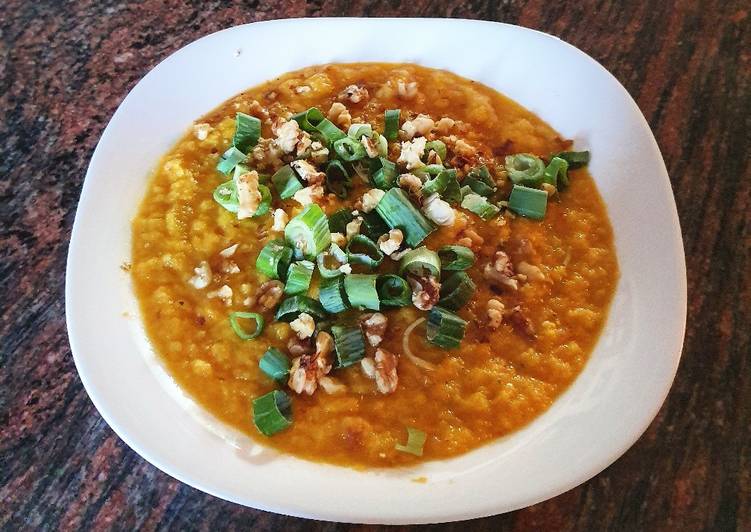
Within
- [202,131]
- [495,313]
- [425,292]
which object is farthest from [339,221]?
[202,131]

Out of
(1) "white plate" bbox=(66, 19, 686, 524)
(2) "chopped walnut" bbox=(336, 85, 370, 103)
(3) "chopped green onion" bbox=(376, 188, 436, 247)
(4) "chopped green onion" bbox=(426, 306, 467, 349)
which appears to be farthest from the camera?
(2) "chopped walnut" bbox=(336, 85, 370, 103)

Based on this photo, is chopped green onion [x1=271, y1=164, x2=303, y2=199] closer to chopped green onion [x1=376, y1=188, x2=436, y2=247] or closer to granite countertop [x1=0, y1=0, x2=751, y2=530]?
chopped green onion [x1=376, y1=188, x2=436, y2=247]

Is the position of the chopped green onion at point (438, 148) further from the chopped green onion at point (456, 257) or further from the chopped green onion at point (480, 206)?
the chopped green onion at point (456, 257)

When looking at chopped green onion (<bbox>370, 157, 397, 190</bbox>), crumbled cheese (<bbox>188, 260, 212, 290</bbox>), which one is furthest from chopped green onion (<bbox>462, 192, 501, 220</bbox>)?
crumbled cheese (<bbox>188, 260, 212, 290</bbox>)

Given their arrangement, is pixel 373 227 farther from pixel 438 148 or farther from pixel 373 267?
pixel 438 148

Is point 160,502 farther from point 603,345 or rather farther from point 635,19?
point 635,19
